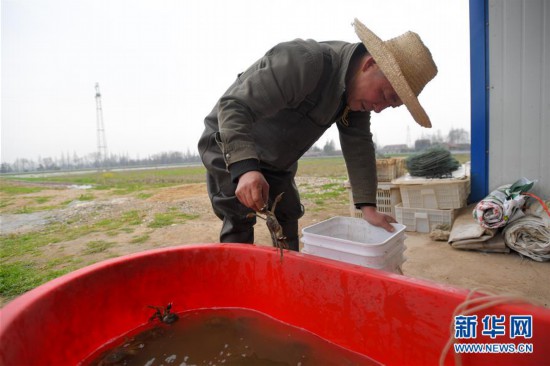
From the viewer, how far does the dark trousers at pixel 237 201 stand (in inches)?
69.4

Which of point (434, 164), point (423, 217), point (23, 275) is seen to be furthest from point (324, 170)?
point (23, 275)

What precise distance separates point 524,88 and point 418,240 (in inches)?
85.6

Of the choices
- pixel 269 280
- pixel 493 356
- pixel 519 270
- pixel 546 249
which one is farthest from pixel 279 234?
pixel 546 249

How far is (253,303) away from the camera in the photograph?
1562mm

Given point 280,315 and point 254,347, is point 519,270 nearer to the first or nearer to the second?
point 280,315

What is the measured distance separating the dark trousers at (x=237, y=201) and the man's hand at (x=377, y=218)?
19.6 inches

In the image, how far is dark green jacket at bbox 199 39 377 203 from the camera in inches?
53.3

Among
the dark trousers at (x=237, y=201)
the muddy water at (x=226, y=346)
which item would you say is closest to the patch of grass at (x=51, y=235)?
the dark trousers at (x=237, y=201)

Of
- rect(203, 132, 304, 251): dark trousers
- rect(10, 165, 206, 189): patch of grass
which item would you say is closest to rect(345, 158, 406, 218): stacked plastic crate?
rect(203, 132, 304, 251): dark trousers

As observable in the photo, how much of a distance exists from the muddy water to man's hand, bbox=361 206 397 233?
71 cm

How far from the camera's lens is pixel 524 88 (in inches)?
145

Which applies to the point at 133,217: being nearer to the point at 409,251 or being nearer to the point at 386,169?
the point at 386,169

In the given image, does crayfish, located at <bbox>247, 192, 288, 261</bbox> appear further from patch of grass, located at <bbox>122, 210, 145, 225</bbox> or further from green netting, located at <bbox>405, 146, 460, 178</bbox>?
patch of grass, located at <bbox>122, 210, 145, 225</bbox>

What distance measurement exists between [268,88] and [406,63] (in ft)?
2.00
